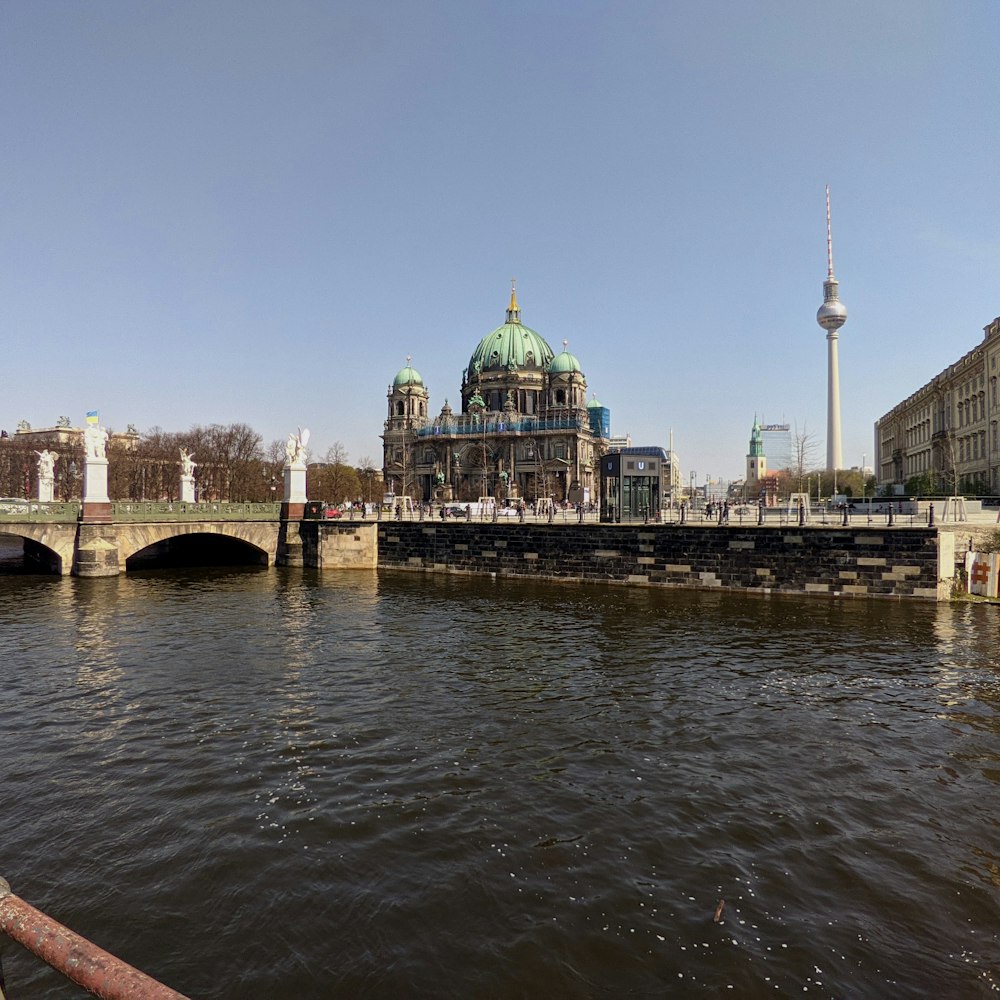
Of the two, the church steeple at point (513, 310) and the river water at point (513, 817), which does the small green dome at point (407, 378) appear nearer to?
the church steeple at point (513, 310)

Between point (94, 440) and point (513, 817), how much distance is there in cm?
3620

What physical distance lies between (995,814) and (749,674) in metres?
7.35

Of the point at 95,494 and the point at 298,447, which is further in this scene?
the point at 298,447

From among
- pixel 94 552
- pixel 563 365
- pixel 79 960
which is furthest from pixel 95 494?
pixel 563 365

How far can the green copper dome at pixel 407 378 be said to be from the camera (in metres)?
138

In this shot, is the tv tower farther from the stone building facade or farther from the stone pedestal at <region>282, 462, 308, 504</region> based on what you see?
the stone pedestal at <region>282, 462, 308, 504</region>

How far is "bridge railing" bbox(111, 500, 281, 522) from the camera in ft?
127

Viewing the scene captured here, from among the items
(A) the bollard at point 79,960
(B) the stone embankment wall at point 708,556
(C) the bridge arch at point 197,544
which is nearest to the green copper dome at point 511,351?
(C) the bridge arch at point 197,544

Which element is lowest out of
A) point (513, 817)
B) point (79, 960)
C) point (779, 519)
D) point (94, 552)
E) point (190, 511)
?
point (513, 817)

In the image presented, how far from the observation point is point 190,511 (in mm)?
41594

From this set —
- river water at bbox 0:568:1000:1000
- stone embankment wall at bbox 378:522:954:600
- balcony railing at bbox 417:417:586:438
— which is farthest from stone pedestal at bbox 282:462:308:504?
balcony railing at bbox 417:417:586:438

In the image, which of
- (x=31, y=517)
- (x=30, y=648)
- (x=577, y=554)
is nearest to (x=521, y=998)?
(x=30, y=648)

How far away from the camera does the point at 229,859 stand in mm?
8469

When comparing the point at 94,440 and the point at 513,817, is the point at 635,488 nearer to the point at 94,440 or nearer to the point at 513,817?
the point at 513,817
